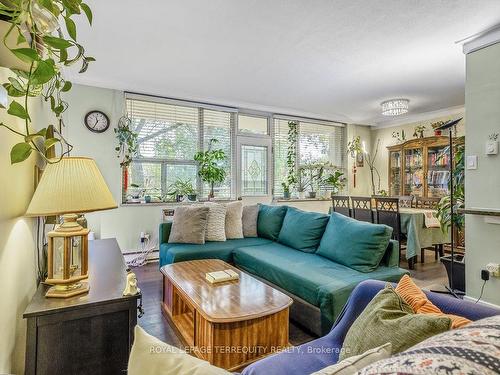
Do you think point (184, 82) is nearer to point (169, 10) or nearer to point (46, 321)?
point (169, 10)

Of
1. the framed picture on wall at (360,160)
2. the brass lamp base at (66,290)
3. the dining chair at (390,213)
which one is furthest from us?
the framed picture on wall at (360,160)

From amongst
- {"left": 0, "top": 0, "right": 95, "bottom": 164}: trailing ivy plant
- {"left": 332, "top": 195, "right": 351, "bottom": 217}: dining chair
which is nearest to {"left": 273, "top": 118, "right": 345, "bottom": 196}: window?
{"left": 332, "top": 195, "right": 351, "bottom": 217}: dining chair

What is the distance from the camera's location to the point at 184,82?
405cm

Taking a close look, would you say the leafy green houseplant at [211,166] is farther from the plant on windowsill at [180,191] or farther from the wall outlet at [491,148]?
the wall outlet at [491,148]

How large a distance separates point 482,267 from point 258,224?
238 centimetres

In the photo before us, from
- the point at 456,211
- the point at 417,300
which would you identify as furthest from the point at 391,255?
the point at 417,300

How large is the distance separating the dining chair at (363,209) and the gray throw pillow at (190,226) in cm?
238

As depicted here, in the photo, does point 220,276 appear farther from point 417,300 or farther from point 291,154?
point 291,154

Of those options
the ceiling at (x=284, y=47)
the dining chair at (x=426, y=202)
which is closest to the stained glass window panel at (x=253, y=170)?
the ceiling at (x=284, y=47)

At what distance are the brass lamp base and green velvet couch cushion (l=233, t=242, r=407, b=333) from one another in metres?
1.51

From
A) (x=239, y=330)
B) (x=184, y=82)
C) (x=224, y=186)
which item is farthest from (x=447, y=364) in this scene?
(x=224, y=186)

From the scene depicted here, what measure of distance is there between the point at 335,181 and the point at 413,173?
4.84ft

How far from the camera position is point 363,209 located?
4.47m

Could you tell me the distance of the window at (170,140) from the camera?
4504mm
